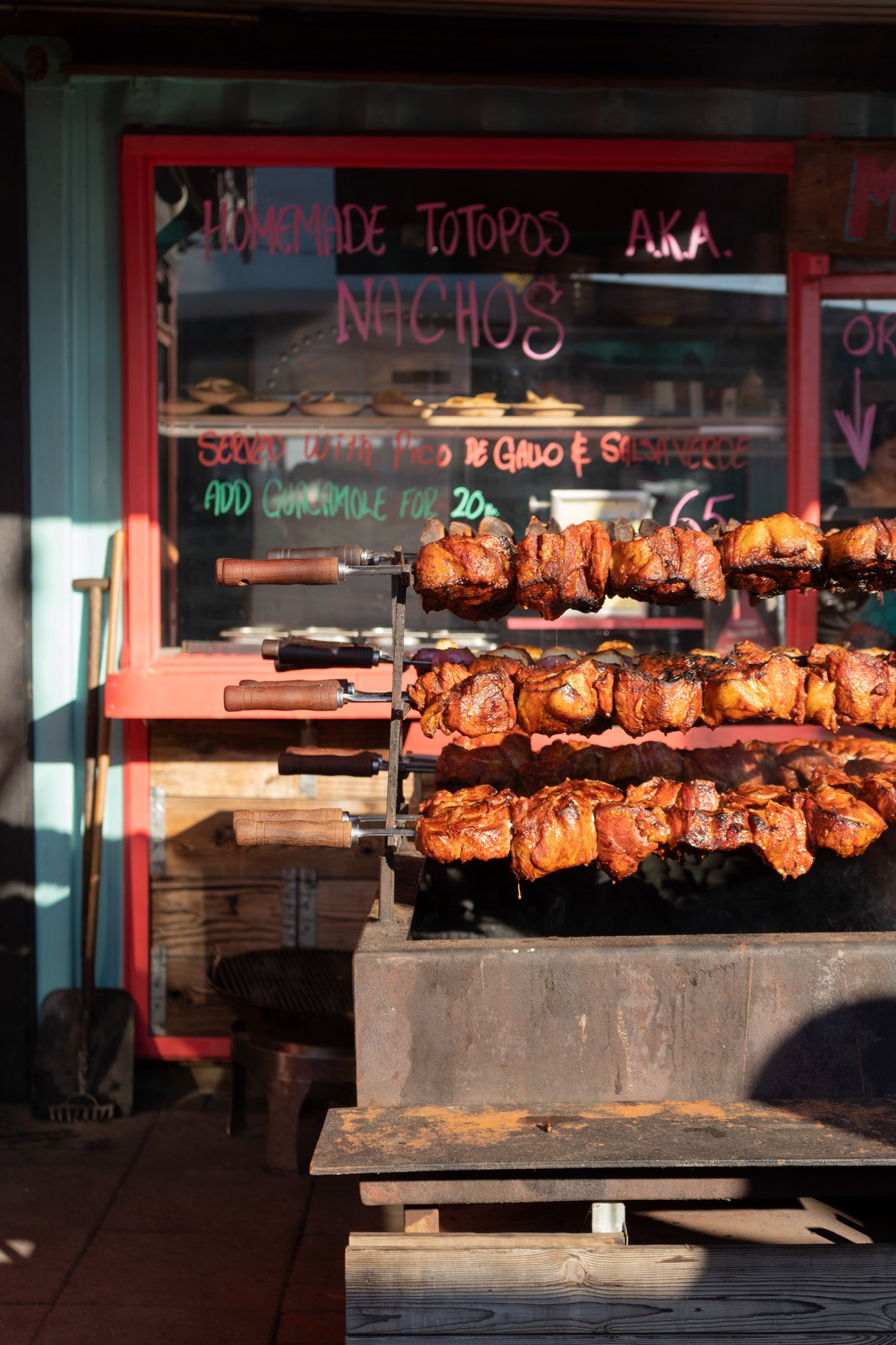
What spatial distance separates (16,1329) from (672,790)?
2437mm

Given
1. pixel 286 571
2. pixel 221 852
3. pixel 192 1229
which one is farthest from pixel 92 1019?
pixel 286 571

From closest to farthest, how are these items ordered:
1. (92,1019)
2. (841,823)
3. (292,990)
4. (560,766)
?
(841,823) < (560,766) < (292,990) < (92,1019)

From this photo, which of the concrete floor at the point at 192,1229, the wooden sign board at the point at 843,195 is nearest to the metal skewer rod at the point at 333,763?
the concrete floor at the point at 192,1229

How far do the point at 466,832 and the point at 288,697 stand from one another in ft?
1.72

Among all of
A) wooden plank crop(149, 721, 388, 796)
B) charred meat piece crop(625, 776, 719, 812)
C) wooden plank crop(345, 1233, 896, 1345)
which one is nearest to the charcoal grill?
wooden plank crop(345, 1233, 896, 1345)

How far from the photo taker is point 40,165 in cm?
451

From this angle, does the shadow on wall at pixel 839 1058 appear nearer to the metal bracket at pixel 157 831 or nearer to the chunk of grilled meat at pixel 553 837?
the chunk of grilled meat at pixel 553 837

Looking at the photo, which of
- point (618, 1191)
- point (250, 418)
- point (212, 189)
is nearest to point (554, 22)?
point (212, 189)

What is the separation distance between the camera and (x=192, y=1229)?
3703mm

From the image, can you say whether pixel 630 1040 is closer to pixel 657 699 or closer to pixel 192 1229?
pixel 657 699

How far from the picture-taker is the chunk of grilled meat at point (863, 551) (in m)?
2.58

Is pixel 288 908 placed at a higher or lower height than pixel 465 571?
lower

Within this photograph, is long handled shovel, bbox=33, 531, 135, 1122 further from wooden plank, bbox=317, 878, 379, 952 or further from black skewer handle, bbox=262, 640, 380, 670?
black skewer handle, bbox=262, 640, 380, 670

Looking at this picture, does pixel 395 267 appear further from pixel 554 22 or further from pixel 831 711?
pixel 831 711
